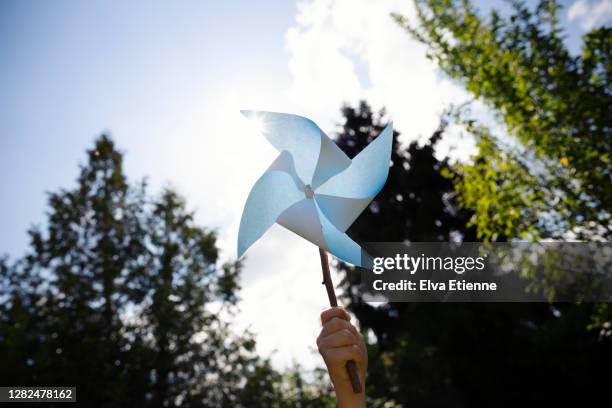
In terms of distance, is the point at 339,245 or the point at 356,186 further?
the point at 356,186

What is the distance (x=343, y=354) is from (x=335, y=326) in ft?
0.42

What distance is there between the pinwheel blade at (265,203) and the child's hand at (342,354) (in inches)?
22.6

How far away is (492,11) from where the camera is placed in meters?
5.23

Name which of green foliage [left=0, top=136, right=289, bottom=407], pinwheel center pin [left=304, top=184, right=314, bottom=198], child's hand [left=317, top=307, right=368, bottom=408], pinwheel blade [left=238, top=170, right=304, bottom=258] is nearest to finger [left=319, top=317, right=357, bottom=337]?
child's hand [left=317, top=307, right=368, bottom=408]

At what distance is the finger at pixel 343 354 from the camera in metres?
1.80

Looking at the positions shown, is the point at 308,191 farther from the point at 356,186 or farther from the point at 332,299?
the point at 332,299

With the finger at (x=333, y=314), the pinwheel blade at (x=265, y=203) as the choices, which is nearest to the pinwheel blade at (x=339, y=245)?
the pinwheel blade at (x=265, y=203)

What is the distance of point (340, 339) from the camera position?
5.99 ft

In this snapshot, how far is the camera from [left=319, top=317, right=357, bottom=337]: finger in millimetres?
1884

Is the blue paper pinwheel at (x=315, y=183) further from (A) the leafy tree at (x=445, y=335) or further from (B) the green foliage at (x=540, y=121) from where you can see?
(A) the leafy tree at (x=445, y=335)

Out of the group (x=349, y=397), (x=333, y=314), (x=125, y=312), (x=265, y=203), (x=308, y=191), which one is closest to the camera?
(x=349, y=397)

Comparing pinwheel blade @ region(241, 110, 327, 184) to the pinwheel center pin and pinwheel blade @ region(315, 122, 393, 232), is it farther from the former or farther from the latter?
pinwheel blade @ region(315, 122, 393, 232)

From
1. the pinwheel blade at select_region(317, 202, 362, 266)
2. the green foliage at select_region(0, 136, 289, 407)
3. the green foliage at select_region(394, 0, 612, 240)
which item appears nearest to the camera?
the pinwheel blade at select_region(317, 202, 362, 266)

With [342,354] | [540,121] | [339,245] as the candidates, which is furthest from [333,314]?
[540,121]
